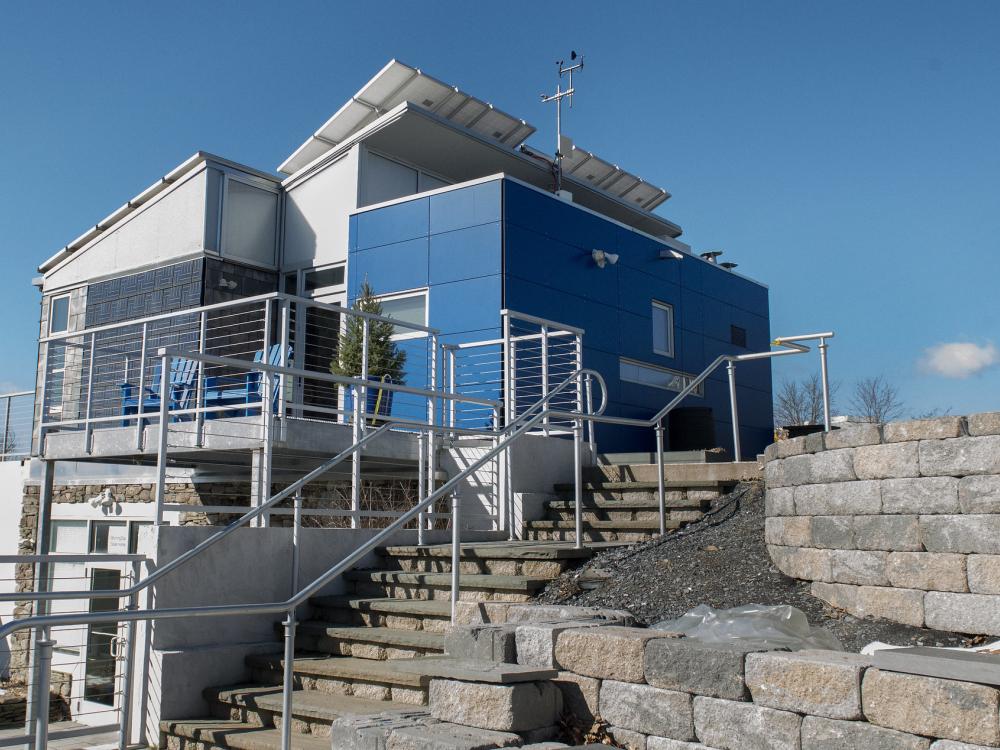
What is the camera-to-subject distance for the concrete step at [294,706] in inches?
234

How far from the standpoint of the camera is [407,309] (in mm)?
14586

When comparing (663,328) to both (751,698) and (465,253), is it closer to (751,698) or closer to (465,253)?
(465,253)

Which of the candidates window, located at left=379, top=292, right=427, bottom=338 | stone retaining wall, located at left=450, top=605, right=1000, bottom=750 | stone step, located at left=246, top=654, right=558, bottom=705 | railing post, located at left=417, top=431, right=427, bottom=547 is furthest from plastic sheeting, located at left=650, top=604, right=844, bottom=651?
window, located at left=379, top=292, right=427, bottom=338

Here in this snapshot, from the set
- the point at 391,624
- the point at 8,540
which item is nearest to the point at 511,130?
the point at 8,540

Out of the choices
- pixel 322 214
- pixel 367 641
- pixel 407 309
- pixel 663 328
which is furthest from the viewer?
pixel 663 328

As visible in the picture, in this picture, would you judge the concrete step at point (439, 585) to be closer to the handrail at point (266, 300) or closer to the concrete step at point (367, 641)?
the concrete step at point (367, 641)

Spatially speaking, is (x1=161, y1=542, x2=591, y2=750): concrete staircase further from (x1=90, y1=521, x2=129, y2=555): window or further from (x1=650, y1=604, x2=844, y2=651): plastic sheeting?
(x1=90, y1=521, x2=129, y2=555): window

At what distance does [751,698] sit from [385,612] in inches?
137

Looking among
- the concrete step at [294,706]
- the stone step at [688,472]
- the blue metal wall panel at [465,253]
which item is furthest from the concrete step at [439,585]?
the blue metal wall panel at [465,253]

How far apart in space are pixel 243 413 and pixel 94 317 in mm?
6866

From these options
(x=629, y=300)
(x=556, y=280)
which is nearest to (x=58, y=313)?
(x=556, y=280)

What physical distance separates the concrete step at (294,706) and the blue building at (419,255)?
7.18 metres

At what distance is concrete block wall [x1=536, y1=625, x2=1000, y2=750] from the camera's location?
145 inches

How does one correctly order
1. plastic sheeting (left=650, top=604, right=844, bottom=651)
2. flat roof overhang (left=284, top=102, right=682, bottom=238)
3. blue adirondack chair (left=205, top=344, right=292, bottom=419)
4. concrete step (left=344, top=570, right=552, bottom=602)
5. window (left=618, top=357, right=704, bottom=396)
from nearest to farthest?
1. plastic sheeting (left=650, top=604, right=844, bottom=651)
2. concrete step (left=344, top=570, right=552, bottom=602)
3. blue adirondack chair (left=205, top=344, right=292, bottom=419)
4. flat roof overhang (left=284, top=102, right=682, bottom=238)
5. window (left=618, top=357, right=704, bottom=396)
